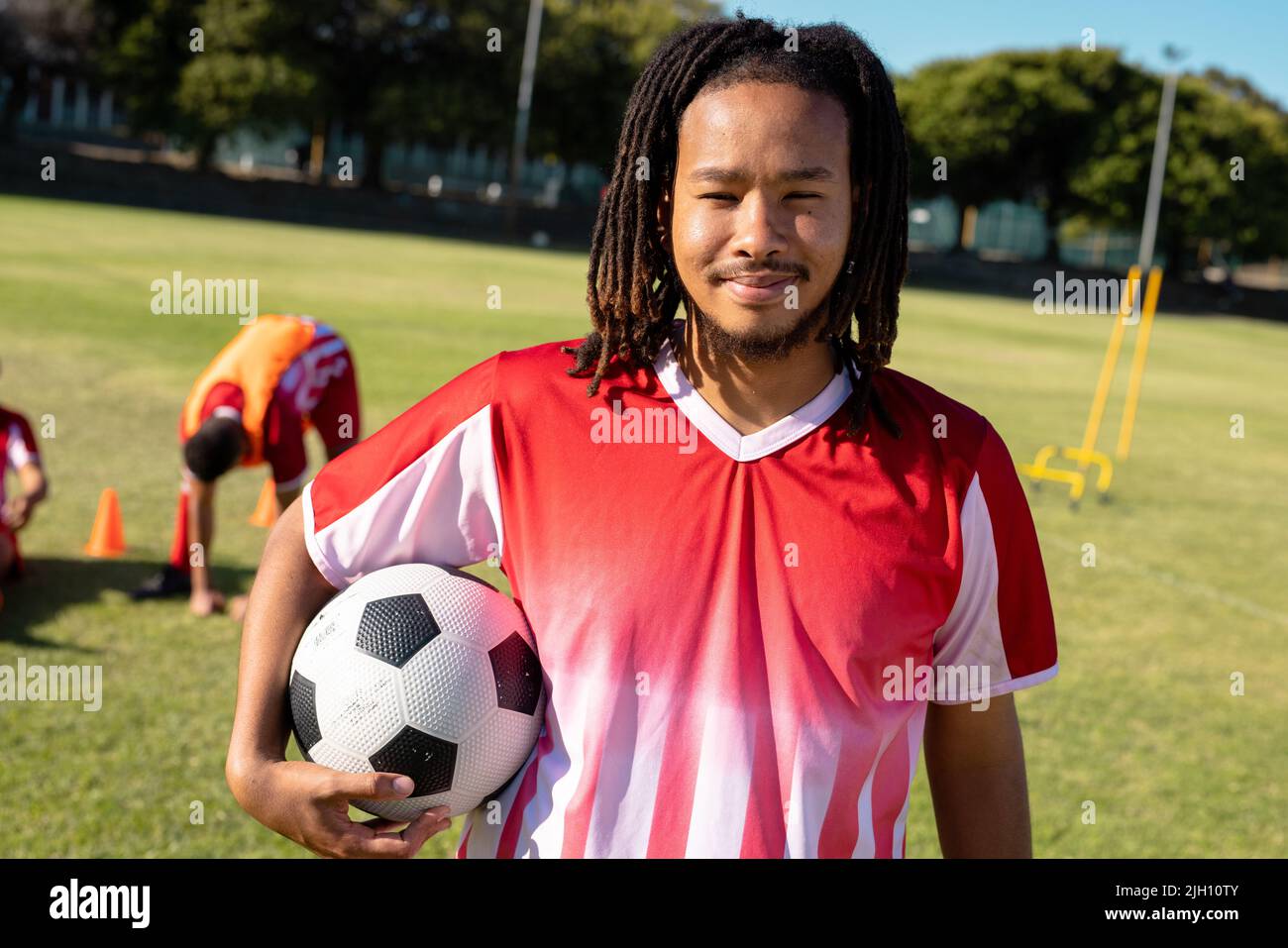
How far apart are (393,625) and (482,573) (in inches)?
181

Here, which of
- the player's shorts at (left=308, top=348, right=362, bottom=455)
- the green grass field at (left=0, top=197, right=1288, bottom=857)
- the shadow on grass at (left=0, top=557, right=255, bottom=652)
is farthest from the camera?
the player's shorts at (left=308, top=348, right=362, bottom=455)

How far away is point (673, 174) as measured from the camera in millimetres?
1965

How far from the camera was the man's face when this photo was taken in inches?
70.1

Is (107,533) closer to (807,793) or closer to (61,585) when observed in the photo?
(61,585)

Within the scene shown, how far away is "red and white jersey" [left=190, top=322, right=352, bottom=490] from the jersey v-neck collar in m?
4.46

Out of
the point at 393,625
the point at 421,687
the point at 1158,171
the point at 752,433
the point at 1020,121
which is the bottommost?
the point at 421,687

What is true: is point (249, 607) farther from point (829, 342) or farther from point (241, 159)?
point (241, 159)

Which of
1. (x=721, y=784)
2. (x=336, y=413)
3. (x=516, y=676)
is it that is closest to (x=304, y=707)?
(x=516, y=676)

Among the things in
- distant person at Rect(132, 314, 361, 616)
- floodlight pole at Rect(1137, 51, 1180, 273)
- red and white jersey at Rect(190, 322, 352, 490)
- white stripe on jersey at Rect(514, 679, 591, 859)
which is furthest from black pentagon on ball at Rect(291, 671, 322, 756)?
floodlight pole at Rect(1137, 51, 1180, 273)

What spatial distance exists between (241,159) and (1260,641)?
210 feet

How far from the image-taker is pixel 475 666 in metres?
1.97

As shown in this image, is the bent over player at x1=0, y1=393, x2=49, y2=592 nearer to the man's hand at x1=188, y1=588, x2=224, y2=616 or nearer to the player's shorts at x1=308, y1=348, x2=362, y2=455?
the man's hand at x1=188, y1=588, x2=224, y2=616

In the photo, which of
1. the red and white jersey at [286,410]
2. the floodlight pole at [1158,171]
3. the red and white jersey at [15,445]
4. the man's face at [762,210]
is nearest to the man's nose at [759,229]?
the man's face at [762,210]

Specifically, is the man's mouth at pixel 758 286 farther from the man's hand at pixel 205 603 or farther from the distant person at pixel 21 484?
the distant person at pixel 21 484
